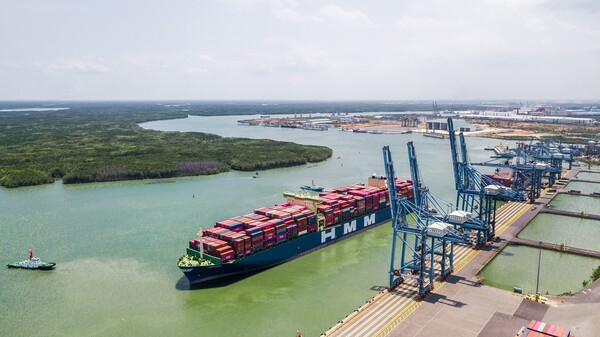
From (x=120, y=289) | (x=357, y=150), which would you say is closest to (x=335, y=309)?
(x=120, y=289)

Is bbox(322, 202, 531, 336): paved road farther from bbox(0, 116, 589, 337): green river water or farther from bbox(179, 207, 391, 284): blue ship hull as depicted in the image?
bbox(179, 207, 391, 284): blue ship hull

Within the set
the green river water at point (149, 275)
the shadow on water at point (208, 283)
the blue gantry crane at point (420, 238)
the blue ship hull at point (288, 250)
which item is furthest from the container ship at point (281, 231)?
the blue gantry crane at point (420, 238)

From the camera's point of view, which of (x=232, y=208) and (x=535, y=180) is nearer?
(x=232, y=208)

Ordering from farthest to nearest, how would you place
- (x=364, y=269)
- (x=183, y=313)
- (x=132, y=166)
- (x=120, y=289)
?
(x=132, y=166) < (x=364, y=269) < (x=120, y=289) < (x=183, y=313)

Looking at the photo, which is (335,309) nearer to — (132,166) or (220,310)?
(220,310)

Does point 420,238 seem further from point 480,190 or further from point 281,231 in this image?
point 480,190

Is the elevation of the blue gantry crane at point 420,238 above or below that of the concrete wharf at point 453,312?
above

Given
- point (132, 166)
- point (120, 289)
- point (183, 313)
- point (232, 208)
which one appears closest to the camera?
point (183, 313)

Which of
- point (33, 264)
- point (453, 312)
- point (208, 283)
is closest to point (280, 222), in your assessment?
point (208, 283)

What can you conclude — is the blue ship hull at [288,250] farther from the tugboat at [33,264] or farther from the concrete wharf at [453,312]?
the tugboat at [33,264]
